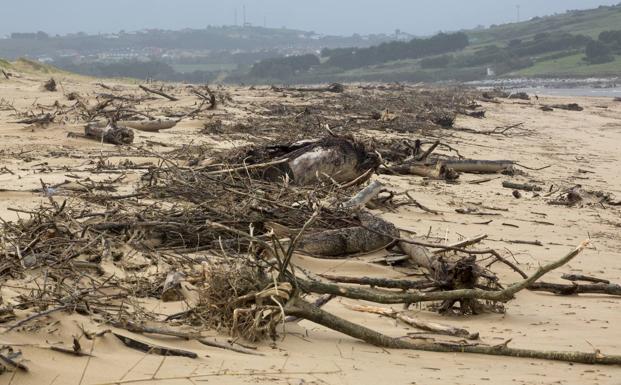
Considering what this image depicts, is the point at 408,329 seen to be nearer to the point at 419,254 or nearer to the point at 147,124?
the point at 419,254

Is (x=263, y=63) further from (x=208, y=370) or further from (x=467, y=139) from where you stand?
(x=208, y=370)

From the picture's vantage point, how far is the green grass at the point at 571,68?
49.4m

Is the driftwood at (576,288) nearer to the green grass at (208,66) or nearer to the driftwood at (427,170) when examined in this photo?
the driftwood at (427,170)

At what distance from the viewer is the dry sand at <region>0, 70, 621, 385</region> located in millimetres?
2652

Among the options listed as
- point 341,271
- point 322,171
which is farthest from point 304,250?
point 322,171

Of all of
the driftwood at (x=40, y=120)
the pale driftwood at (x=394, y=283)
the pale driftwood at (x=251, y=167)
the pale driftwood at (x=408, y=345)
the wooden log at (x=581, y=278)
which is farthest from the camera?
the driftwood at (x=40, y=120)

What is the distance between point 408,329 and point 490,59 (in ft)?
190

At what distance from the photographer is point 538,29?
243 ft

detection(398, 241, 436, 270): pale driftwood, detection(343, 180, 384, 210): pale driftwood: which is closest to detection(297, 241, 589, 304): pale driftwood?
detection(398, 241, 436, 270): pale driftwood

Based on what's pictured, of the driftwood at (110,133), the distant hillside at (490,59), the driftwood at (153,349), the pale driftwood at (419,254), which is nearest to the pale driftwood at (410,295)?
the driftwood at (153,349)

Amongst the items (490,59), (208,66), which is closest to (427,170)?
(490,59)

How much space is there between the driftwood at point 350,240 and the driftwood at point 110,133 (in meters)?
4.20

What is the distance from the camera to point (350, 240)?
4.88m

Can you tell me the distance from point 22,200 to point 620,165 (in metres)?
8.93
